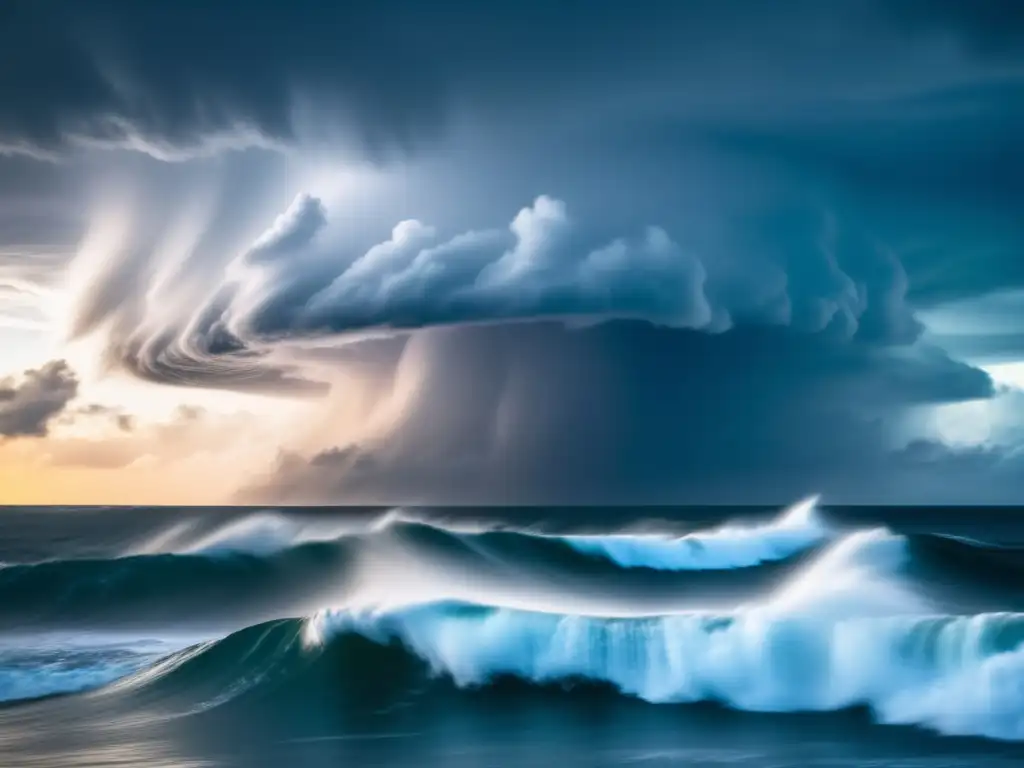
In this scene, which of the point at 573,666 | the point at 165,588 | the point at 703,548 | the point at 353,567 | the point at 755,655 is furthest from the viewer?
the point at 703,548

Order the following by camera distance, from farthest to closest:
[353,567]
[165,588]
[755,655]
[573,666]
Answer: [353,567] < [165,588] < [573,666] < [755,655]

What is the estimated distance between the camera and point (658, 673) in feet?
32.6

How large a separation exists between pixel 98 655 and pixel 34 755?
4.68m

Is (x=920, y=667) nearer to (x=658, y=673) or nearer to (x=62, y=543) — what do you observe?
(x=658, y=673)

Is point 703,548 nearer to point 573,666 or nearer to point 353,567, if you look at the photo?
point 353,567

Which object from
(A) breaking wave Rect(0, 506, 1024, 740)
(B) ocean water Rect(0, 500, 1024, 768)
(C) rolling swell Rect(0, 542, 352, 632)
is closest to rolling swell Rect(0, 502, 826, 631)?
(C) rolling swell Rect(0, 542, 352, 632)

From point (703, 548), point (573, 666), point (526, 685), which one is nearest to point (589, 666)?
point (573, 666)

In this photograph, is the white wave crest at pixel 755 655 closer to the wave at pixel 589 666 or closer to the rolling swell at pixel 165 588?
the wave at pixel 589 666

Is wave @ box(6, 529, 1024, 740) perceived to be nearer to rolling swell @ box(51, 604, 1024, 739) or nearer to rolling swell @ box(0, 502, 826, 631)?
rolling swell @ box(51, 604, 1024, 739)

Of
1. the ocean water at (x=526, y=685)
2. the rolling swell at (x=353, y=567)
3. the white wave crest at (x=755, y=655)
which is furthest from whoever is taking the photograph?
the rolling swell at (x=353, y=567)

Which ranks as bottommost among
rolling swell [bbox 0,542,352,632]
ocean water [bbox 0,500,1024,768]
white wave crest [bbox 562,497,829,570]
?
ocean water [bbox 0,500,1024,768]

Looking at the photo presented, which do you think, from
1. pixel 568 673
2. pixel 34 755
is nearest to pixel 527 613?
pixel 568 673

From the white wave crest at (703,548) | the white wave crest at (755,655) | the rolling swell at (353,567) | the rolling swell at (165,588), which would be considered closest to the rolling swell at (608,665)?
the white wave crest at (755,655)

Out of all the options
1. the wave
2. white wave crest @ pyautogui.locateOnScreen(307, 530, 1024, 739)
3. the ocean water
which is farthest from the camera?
the wave
